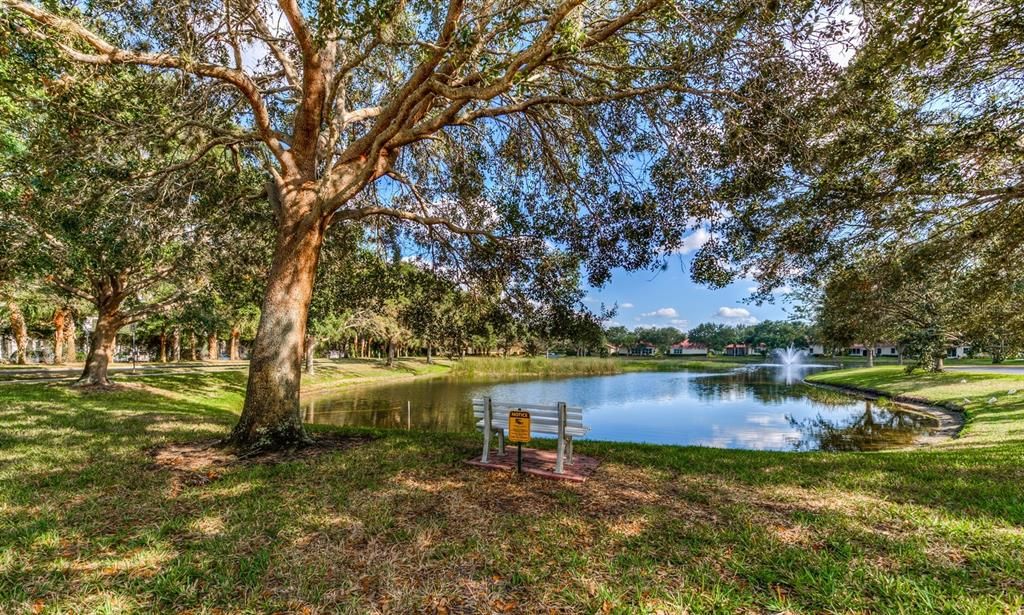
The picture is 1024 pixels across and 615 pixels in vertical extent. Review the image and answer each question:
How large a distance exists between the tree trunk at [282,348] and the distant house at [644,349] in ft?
347

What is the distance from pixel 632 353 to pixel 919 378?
87.1 m

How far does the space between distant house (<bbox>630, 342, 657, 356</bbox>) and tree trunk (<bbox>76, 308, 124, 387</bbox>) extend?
101528mm

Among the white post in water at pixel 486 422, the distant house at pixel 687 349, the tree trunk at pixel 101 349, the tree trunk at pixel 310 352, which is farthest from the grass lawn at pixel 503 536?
the distant house at pixel 687 349

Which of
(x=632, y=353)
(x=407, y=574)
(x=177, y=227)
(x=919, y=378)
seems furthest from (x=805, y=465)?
(x=632, y=353)

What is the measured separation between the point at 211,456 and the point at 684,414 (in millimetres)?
16409

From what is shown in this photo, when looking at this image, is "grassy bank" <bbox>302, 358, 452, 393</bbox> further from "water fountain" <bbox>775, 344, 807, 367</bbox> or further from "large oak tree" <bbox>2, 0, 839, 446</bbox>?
"water fountain" <bbox>775, 344, 807, 367</bbox>

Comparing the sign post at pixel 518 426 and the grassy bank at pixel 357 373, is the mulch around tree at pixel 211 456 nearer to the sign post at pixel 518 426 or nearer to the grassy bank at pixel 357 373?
the sign post at pixel 518 426

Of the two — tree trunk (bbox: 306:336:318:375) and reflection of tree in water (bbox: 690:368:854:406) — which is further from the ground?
tree trunk (bbox: 306:336:318:375)

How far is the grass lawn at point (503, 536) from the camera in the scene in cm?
270

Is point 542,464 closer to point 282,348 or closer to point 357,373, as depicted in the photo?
point 282,348

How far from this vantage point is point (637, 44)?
19.8ft

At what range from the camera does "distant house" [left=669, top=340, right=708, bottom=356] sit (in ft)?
378

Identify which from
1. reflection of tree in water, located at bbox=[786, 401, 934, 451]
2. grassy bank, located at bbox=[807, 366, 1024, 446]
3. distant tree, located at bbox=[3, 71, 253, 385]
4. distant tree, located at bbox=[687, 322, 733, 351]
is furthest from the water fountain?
distant tree, located at bbox=[3, 71, 253, 385]

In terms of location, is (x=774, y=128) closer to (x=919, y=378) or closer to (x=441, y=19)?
(x=441, y=19)
